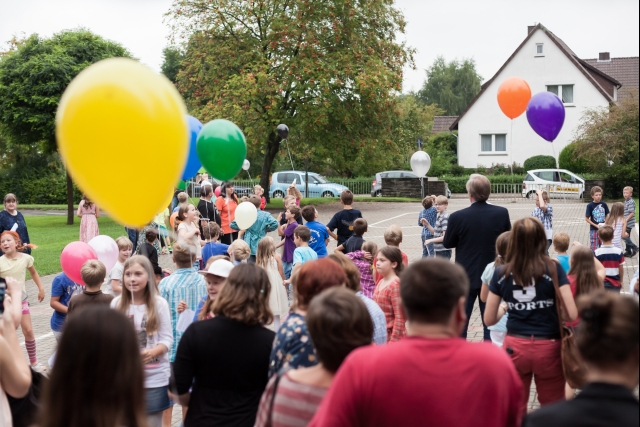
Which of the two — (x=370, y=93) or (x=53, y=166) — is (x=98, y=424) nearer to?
(x=370, y=93)

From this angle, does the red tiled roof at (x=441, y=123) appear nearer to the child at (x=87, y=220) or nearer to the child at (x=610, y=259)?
the child at (x=87, y=220)

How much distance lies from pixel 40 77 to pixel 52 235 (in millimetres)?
5806

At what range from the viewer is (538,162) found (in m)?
38.8

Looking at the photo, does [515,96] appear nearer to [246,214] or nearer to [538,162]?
[246,214]

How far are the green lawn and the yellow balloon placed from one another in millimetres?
12707

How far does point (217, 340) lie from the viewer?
3.51 m

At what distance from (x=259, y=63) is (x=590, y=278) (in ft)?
77.2

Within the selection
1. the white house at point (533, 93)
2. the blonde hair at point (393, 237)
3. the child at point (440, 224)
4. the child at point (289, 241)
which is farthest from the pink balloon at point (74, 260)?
the white house at point (533, 93)

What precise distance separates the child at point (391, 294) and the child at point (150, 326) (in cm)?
176

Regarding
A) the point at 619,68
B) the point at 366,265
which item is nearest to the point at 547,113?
the point at 366,265

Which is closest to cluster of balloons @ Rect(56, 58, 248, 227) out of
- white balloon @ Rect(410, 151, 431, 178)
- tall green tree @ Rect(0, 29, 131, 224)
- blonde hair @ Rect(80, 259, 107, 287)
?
blonde hair @ Rect(80, 259, 107, 287)

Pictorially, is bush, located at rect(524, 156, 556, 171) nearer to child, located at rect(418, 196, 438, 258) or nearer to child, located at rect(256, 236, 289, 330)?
child, located at rect(418, 196, 438, 258)

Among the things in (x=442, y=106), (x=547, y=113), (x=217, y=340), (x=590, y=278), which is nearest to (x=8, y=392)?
(x=217, y=340)

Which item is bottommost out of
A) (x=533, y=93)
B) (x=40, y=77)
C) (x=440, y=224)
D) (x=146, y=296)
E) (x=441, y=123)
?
(x=440, y=224)
